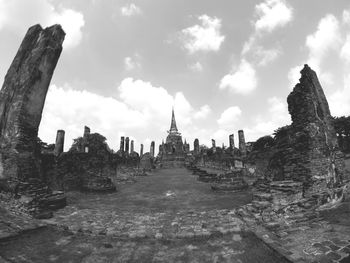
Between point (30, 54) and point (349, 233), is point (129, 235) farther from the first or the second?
point (30, 54)

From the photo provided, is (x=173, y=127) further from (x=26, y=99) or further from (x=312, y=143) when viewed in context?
(x=312, y=143)

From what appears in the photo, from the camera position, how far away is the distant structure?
43188mm

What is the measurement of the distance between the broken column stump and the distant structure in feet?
115

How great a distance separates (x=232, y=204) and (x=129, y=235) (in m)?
4.14

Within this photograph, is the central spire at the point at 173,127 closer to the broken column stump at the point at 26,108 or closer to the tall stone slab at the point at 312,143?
the broken column stump at the point at 26,108

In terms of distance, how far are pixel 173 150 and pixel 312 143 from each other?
46524mm

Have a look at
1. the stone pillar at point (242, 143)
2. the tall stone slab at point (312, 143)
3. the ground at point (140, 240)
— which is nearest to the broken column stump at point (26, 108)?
the ground at point (140, 240)

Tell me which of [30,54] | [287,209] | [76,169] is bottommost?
[287,209]

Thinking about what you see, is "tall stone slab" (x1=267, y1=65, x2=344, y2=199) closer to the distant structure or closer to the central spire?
the distant structure

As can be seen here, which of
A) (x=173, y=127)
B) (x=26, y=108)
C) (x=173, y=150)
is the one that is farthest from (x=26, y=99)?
(x=173, y=127)

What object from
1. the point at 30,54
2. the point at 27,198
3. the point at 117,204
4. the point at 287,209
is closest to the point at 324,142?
the point at 287,209

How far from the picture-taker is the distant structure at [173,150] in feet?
142

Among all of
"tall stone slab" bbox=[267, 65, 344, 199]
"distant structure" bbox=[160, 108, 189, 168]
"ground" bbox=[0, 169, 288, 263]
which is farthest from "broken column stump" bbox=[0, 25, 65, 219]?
"distant structure" bbox=[160, 108, 189, 168]

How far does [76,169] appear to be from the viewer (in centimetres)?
1076
